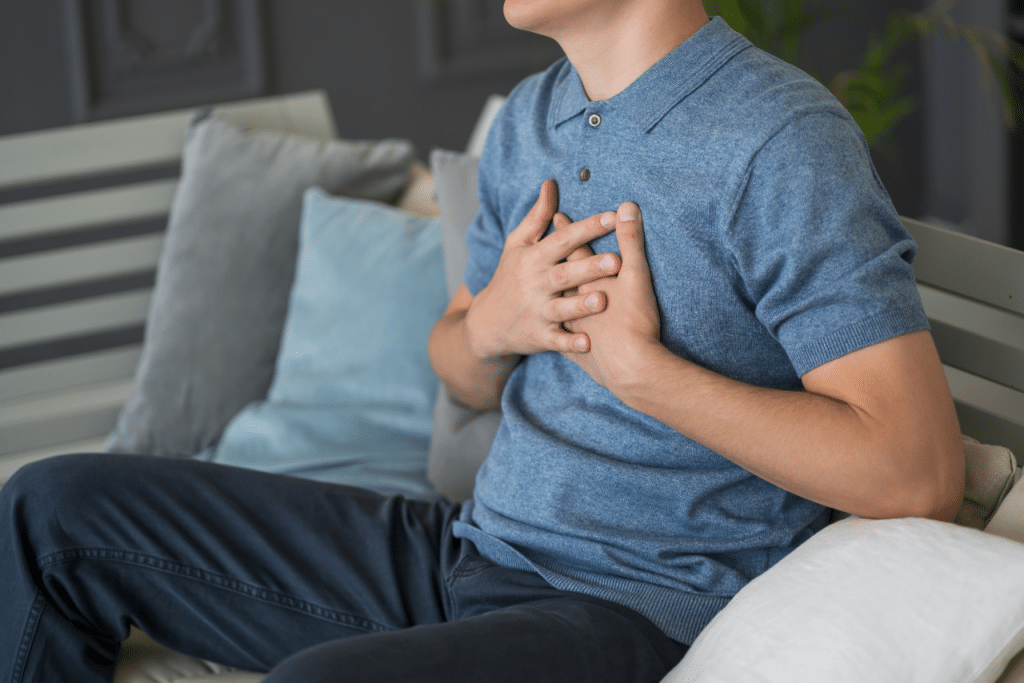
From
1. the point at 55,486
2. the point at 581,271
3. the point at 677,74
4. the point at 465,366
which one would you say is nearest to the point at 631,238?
the point at 581,271

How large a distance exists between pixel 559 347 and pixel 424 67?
228 centimetres

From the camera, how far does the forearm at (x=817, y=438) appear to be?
28.1 inches

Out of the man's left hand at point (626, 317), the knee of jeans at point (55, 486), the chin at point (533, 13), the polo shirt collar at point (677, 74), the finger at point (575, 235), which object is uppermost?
the chin at point (533, 13)

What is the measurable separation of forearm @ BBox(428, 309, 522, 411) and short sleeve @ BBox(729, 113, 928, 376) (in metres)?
0.37

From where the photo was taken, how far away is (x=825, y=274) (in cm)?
72

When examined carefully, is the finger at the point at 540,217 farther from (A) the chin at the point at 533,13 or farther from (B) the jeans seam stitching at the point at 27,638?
(B) the jeans seam stitching at the point at 27,638

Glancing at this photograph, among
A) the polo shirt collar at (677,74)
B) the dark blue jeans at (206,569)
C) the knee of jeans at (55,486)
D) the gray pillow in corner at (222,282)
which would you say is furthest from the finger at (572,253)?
the gray pillow in corner at (222,282)

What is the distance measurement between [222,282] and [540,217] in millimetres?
884

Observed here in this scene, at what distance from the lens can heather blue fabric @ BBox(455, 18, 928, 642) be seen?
73cm

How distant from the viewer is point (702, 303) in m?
0.82

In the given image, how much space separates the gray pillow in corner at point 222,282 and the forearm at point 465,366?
1.92 feet

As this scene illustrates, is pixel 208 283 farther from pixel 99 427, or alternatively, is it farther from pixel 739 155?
pixel 739 155

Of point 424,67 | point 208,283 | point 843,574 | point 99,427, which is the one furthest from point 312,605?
point 424,67

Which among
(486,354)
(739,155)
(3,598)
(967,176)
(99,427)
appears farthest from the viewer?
(967,176)
